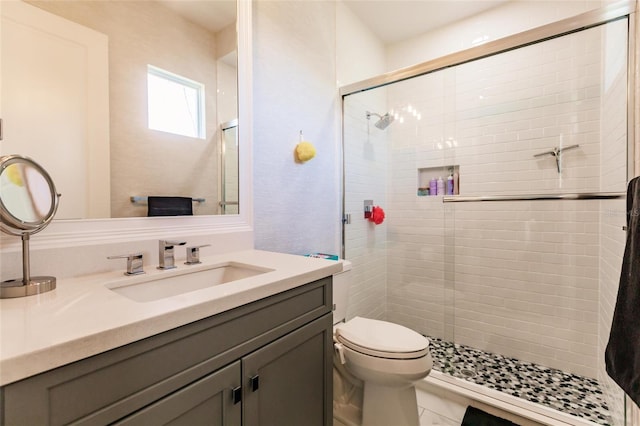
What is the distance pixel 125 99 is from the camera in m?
1.05

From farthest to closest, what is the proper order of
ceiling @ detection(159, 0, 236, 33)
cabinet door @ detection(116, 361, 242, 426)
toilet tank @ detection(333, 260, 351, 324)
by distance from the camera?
1. toilet tank @ detection(333, 260, 351, 324)
2. ceiling @ detection(159, 0, 236, 33)
3. cabinet door @ detection(116, 361, 242, 426)

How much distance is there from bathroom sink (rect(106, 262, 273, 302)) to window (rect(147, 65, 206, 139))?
0.59 m

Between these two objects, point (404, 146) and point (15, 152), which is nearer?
point (15, 152)

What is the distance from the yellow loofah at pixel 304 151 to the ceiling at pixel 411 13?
1.32 m

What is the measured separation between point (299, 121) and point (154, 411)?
160cm

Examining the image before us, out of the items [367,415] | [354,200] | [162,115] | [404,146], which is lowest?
[367,415]

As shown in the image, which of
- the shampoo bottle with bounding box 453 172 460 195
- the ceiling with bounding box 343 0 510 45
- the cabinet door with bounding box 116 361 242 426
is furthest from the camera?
the shampoo bottle with bounding box 453 172 460 195

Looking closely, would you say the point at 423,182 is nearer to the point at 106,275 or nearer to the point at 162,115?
the point at 162,115

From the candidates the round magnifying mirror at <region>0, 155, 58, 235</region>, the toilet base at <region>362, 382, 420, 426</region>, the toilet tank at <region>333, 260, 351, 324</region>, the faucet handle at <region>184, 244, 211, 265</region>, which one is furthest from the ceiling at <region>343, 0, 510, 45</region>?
the toilet base at <region>362, 382, 420, 426</region>

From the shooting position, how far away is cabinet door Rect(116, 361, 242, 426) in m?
0.59

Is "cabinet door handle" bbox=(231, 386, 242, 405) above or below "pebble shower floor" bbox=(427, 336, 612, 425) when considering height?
above

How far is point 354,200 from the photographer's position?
2342 millimetres

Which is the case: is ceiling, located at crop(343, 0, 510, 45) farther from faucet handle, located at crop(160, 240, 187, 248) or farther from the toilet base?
the toilet base

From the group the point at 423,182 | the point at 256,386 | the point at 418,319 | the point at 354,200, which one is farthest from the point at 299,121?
the point at 418,319
